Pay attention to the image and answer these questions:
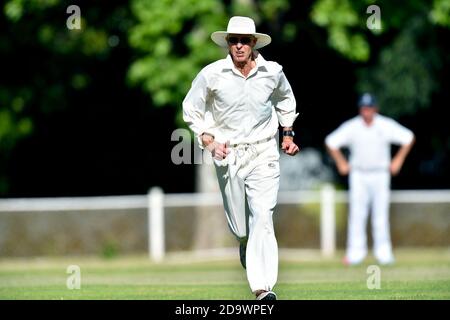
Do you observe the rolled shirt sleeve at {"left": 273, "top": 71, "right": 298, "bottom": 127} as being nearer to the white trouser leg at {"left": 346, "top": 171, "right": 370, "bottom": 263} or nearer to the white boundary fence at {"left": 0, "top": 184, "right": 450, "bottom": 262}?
the white trouser leg at {"left": 346, "top": 171, "right": 370, "bottom": 263}

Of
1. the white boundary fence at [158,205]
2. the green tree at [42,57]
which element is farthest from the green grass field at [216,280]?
the green tree at [42,57]

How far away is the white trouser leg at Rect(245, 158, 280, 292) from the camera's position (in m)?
11.6

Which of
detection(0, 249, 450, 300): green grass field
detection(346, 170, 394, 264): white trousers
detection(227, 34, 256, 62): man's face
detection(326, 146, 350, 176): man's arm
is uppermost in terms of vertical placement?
detection(227, 34, 256, 62): man's face

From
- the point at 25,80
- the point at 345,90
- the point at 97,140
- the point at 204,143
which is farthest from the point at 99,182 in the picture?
the point at 204,143

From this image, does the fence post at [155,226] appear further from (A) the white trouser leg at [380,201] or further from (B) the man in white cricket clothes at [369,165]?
(A) the white trouser leg at [380,201]

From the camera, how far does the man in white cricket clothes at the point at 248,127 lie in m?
11.6

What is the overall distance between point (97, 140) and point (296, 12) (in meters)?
7.58

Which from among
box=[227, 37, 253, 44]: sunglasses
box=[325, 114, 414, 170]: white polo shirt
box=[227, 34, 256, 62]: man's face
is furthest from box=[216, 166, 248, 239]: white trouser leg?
box=[325, 114, 414, 170]: white polo shirt

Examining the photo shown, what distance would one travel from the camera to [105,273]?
735 inches

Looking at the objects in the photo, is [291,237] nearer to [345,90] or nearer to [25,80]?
[345,90]

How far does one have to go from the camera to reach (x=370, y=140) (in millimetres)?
19844

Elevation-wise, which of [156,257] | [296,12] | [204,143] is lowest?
→ [156,257]

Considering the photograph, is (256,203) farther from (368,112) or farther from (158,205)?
(158,205)

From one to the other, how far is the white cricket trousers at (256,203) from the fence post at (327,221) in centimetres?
1228
